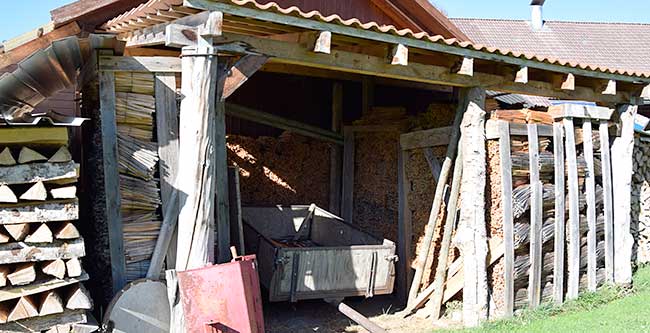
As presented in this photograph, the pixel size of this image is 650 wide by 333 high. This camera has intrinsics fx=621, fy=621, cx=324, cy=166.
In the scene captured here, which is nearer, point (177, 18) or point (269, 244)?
point (177, 18)

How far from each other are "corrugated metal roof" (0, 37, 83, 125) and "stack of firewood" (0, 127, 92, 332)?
226 mm

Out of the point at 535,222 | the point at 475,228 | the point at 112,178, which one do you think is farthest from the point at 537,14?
the point at 112,178

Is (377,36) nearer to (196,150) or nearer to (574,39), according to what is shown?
(196,150)

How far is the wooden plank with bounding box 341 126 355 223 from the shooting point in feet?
31.8

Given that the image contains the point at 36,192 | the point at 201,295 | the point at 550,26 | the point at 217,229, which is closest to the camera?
the point at 36,192

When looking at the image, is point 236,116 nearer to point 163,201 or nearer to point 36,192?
point 163,201

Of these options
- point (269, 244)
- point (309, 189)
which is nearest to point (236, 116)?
point (309, 189)

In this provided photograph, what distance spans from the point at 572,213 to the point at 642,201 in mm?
3338

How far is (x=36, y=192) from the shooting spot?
4301 mm

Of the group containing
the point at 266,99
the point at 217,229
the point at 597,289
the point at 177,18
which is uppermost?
the point at 177,18

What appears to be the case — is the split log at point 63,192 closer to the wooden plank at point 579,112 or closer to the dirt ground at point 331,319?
the dirt ground at point 331,319

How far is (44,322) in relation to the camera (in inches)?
174

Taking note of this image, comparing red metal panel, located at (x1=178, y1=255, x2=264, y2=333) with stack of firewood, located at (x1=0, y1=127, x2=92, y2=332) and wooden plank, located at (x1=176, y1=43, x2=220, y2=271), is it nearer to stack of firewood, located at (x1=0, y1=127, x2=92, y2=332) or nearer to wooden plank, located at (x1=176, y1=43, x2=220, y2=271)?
wooden plank, located at (x1=176, y1=43, x2=220, y2=271)

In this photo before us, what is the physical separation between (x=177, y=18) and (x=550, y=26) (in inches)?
863
